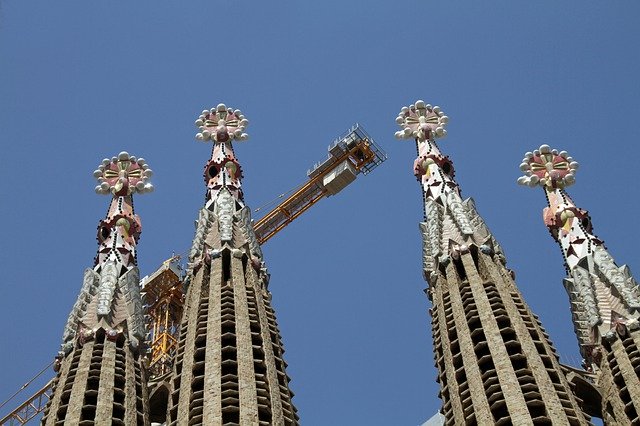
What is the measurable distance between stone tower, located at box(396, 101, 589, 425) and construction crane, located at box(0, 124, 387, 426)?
12.5m

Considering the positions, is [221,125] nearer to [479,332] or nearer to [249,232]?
[249,232]

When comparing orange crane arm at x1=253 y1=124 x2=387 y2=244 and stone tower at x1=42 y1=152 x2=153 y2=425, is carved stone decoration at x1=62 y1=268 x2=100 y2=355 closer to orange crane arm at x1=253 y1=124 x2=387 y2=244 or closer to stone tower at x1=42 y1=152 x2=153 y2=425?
stone tower at x1=42 y1=152 x2=153 y2=425

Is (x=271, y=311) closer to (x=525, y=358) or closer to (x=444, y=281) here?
(x=444, y=281)

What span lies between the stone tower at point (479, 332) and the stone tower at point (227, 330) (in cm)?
504

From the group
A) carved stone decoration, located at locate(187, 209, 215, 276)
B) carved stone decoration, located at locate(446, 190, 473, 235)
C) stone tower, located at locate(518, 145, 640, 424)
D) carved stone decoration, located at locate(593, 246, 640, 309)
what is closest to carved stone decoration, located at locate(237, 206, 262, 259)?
carved stone decoration, located at locate(187, 209, 215, 276)

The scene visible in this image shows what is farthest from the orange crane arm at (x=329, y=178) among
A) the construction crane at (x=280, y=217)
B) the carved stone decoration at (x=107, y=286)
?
the carved stone decoration at (x=107, y=286)

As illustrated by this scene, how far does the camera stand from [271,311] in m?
46.7

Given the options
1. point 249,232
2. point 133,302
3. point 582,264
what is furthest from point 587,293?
point 133,302

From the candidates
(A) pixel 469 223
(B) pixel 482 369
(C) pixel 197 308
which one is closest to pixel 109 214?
(C) pixel 197 308

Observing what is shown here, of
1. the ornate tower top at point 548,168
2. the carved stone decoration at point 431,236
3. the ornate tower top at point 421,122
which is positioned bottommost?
the carved stone decoration at point 431,236

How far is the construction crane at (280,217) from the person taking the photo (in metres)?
62.2

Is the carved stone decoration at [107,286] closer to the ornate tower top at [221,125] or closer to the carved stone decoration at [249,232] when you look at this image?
the carved stone decoration at [249,232]

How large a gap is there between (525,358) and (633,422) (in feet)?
11.1

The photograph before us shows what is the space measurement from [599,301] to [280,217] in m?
24.4
